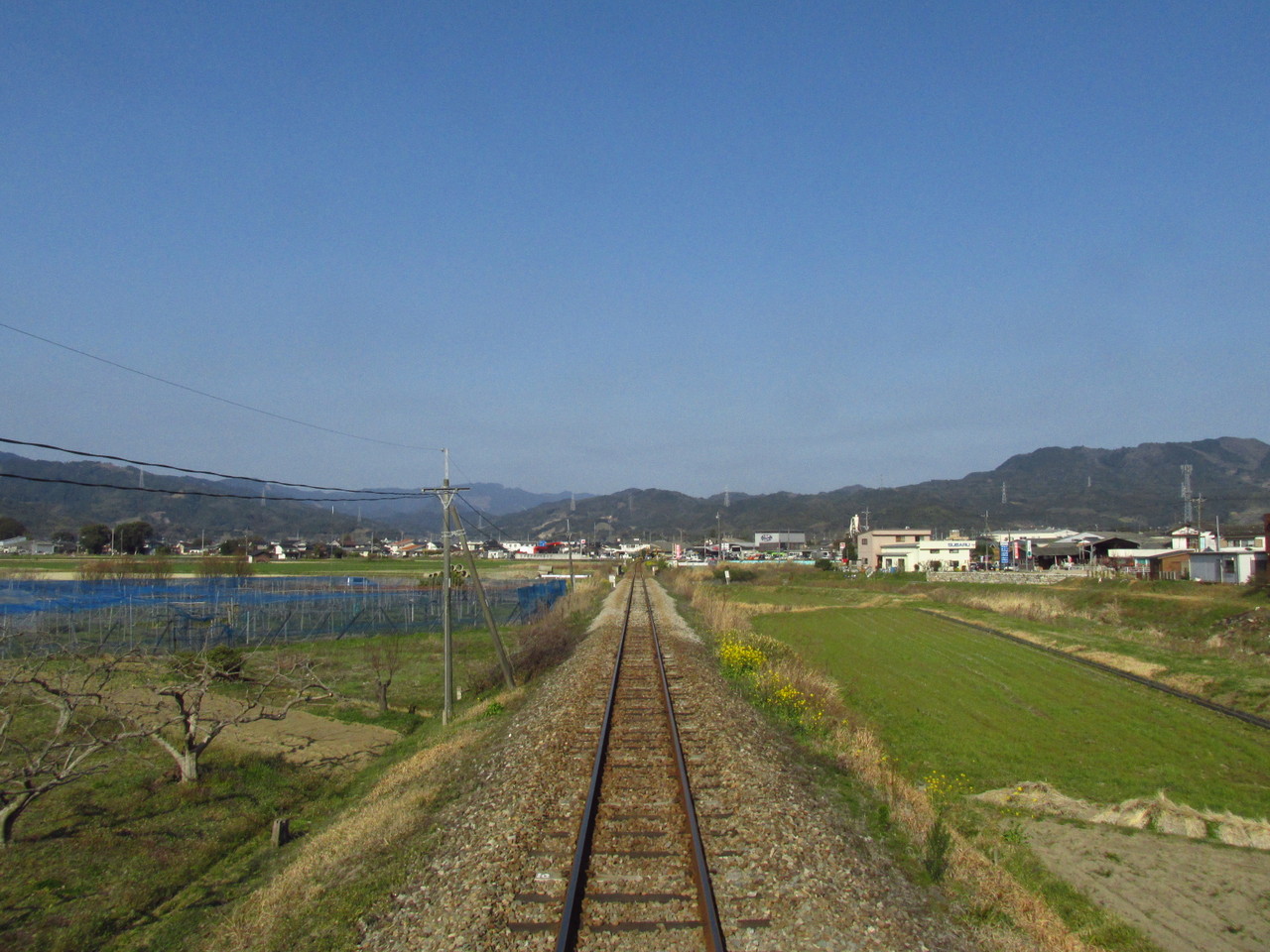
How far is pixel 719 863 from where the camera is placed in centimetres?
713

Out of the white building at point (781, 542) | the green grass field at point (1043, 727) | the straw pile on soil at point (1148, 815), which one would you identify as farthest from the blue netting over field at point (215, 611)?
the white building at point (781, 542)

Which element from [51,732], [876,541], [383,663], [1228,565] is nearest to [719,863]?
[51,732]

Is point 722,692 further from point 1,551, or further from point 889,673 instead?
point 1,551

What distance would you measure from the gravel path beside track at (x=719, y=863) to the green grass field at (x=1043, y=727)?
23.7 ft

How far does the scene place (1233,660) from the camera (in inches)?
1105

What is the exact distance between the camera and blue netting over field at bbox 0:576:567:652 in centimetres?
2875

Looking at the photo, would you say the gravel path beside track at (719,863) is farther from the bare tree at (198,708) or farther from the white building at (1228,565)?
the white building at (1228,565)

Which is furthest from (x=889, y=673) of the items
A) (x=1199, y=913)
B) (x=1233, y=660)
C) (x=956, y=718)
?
(x=1199, y=913)

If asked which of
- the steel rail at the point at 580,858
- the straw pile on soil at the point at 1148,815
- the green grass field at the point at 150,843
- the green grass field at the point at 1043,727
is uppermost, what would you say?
the steel rail at the point at 580,858

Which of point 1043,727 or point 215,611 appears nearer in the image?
point 1043,727

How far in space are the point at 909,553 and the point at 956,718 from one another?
66.6 metres

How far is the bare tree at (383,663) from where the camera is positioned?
20328 mm

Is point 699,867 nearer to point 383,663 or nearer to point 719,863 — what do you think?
point 719,863

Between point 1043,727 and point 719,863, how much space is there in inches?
679
